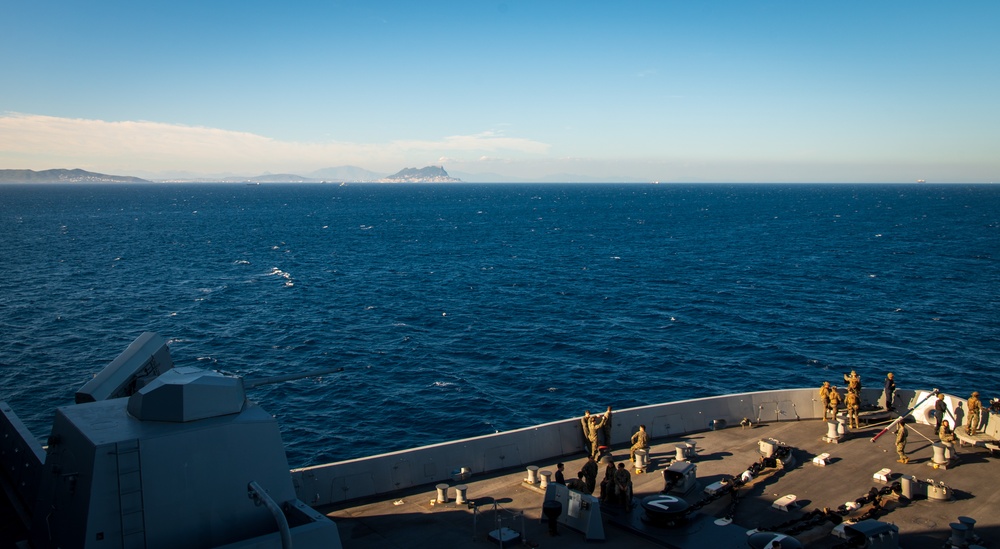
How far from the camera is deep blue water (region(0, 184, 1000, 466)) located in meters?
42.2

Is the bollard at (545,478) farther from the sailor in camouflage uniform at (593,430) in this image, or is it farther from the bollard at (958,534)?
the bollard at (958,534)

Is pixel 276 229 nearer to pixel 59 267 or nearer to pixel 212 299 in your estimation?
pixel 59 267

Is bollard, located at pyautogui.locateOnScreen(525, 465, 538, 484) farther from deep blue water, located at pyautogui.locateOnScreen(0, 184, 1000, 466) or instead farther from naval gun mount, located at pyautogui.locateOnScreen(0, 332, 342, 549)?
deep blue water, located at pyautogui.locateOnScreen(0, 184, 1000, 466)

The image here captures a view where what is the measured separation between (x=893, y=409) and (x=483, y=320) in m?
42.3

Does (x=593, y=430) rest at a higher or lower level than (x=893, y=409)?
higher

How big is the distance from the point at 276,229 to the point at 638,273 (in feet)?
294

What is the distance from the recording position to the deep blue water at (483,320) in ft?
139

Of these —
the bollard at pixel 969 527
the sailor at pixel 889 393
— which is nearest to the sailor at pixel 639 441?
the bollard at pixel 969 527

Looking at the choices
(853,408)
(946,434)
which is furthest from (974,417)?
(853,408)

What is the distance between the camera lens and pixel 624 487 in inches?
608

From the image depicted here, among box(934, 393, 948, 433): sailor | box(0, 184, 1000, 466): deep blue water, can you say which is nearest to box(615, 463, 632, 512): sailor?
box(934, 393, 948, 433): sailor

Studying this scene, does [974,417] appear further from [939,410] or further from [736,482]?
[736,482]

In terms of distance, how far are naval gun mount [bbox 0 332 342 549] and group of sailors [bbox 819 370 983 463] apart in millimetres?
15506

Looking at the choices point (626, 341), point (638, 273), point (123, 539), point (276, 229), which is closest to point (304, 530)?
point (123, 539)
